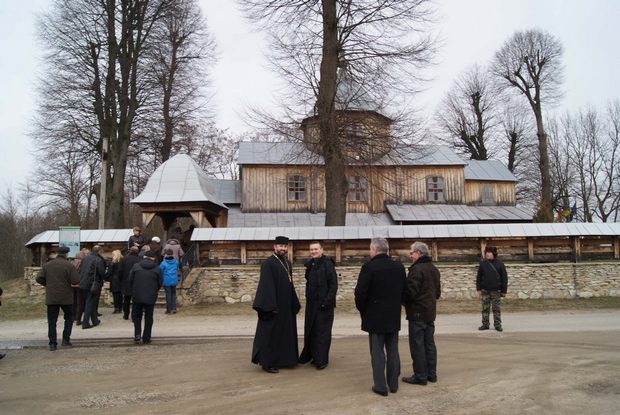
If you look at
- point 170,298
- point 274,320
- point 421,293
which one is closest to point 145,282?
point 274,320

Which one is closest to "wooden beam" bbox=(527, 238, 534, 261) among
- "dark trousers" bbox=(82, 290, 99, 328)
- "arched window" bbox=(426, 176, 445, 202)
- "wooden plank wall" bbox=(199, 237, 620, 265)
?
"wooden plank wall" bbox=(199, 237, 620, 265)

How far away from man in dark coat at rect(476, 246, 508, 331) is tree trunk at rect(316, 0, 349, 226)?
7.75 meters

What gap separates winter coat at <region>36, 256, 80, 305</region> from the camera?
869 cm

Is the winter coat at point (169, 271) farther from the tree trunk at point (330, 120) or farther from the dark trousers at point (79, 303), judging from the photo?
the tree trunk at point (330, 120)

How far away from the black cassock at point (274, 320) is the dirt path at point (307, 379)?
22 centimetres

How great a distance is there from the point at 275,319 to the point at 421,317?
6.80ft

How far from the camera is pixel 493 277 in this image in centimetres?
1021

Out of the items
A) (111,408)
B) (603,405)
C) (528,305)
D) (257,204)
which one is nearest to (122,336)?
(111,408)

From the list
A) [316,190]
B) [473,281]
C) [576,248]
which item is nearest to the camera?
[473,281]

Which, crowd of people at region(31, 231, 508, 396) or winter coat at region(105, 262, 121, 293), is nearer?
crowd of people at region(31, 231, 508, 396)

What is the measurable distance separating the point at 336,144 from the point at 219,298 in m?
6.65

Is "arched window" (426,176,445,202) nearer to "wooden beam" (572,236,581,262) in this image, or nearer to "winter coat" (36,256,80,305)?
"wooden beam" (572,236,581,262)

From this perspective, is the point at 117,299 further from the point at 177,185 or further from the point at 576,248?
the point at 576,248

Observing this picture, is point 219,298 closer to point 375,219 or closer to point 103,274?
point 103,274
